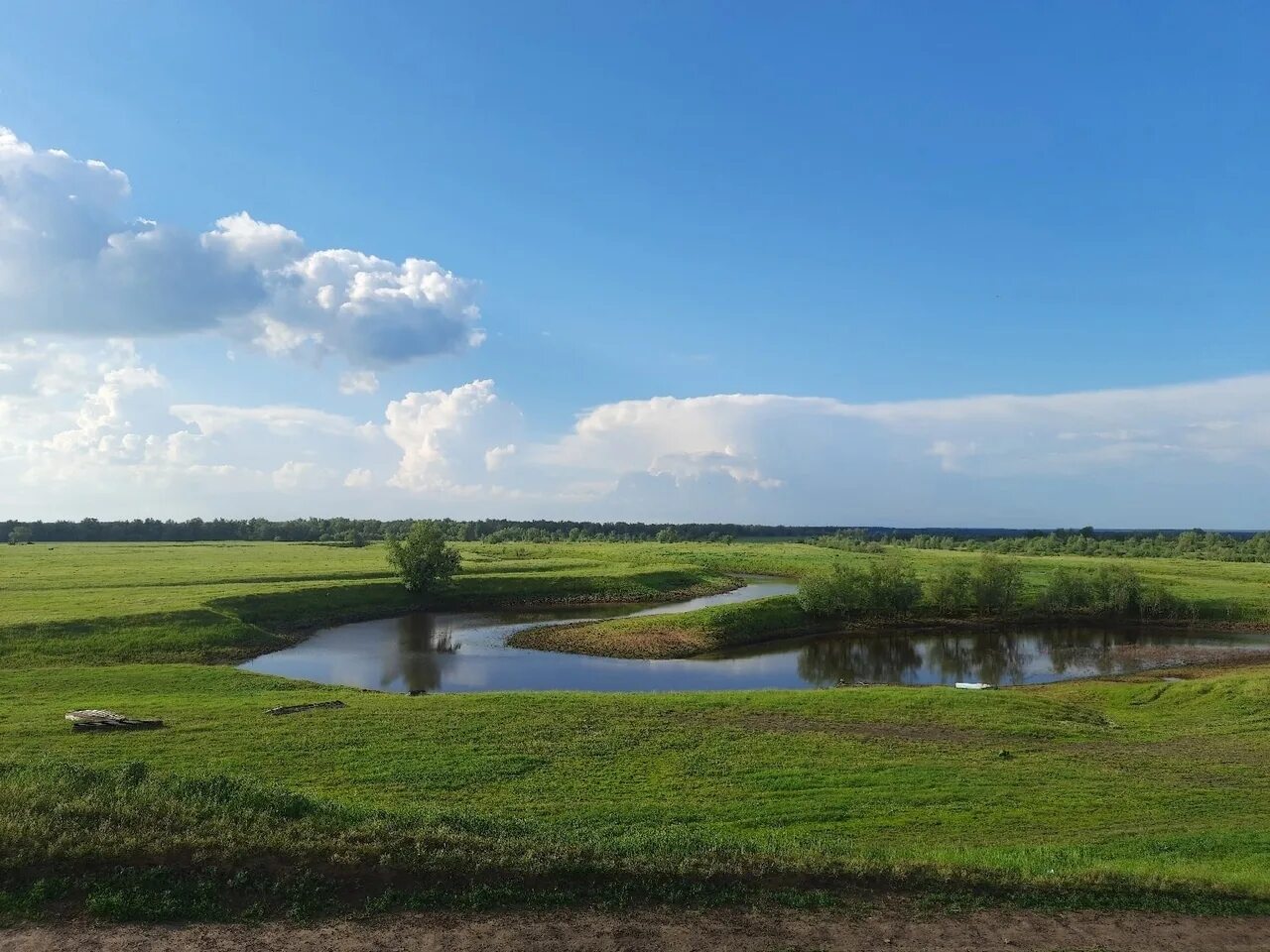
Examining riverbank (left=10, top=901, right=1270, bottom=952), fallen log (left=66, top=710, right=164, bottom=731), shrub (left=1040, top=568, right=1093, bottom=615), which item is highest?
riverbank (left=10, top=901, right=1270, bottom=952)

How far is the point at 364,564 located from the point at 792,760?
251 feet

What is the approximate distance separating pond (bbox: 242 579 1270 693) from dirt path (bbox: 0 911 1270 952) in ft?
101

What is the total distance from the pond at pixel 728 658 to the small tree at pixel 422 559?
183 inches

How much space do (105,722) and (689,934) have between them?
843 inches

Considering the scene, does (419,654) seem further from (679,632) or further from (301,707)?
(301,707)

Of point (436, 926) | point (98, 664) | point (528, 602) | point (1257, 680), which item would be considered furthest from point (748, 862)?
point (528, 602)

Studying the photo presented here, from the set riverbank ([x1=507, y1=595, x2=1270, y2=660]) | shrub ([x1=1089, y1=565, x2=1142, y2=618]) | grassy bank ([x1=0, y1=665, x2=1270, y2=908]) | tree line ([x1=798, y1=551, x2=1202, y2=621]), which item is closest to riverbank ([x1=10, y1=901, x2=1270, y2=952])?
grassy bank ([x1=0, y1=665, x2=1270, y2=908])

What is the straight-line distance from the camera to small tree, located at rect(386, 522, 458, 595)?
7344 cm

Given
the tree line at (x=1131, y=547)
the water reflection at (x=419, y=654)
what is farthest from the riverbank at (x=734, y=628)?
the tree line at (x=1131, y=547)

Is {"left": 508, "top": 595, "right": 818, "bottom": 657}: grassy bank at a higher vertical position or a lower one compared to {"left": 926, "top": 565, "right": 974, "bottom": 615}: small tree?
lower

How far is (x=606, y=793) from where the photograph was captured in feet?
60.2

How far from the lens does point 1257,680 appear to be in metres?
32.7

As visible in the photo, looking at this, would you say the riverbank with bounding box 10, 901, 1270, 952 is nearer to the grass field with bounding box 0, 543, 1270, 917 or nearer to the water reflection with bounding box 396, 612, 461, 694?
the grass field with bounding box 0, 543, 1270, 917

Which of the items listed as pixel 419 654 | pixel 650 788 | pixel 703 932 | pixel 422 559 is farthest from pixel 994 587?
pixel 703 932
